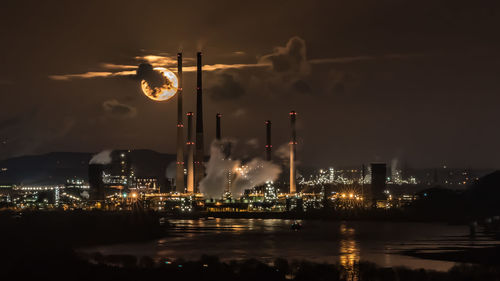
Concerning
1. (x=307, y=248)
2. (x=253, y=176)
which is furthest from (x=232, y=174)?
(x=307, y=248)

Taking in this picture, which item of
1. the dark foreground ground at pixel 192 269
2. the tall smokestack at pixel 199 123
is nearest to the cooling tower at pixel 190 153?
the tall smokestack at pixel 199 123

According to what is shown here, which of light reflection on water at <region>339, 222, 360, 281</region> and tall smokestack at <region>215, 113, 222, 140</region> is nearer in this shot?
light reflection on water at <region>339, 222, 360, 281</region>

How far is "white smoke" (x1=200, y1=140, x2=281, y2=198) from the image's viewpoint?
131750mm

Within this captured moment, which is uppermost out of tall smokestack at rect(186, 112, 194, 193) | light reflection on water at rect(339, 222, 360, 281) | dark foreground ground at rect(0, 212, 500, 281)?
tall smokestack at rect(186, 112, 194, 193)

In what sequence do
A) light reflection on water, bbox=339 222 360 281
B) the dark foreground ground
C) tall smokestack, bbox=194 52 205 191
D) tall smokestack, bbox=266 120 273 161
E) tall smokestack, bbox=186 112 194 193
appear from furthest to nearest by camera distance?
1. tall smokestack, bbox=266 120 273 161
2. tall smokestack, bbox=186 112 194 193
3. tall smokestack, bbox=194 52 205 191
4. light reflection on water, bbox=339 222 360 281
5. the dark foreground ground

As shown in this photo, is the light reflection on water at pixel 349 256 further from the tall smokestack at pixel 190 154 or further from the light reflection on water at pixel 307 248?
the tall smokestack at pixel 190 154

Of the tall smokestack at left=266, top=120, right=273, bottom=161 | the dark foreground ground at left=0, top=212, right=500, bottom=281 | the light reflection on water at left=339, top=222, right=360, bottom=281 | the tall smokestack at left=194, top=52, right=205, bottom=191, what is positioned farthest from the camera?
the tall smokestack at left=266, top=120, right=273, bottom=161

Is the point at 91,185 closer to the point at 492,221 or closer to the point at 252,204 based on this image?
the point at 252,204

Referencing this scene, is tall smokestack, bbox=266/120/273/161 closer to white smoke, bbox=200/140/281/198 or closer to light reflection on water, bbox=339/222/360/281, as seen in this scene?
white smoke, bbox=200/140/281/198

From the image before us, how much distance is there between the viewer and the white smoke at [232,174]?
432 feet

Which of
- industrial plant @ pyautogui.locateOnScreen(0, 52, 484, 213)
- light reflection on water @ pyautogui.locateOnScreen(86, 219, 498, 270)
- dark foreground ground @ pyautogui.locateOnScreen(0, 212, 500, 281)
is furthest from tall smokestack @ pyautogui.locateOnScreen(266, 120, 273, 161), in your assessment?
dark foreground ground @ pyautogui.locateOnScreen(0, 212, 500, 281)

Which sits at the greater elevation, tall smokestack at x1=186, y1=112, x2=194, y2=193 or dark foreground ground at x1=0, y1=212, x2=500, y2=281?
tall smokestack at x1=186, y1=112, x2=194, y2=193

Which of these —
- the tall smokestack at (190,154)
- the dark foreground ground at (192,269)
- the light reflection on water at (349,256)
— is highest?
the tall smokestack at (190,154)

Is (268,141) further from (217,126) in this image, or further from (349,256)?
(349,256)
